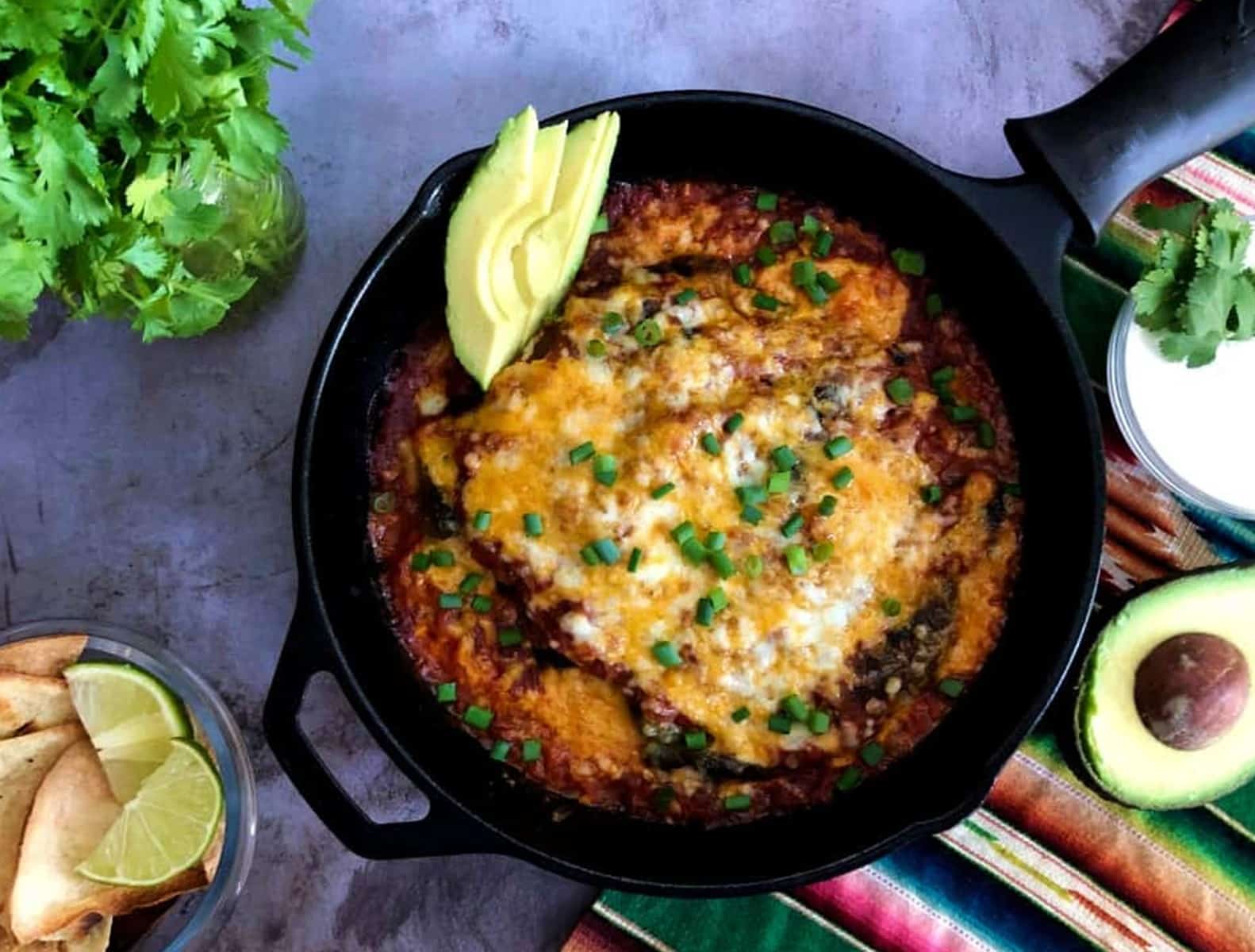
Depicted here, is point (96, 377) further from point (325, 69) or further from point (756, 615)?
point (756, 615)

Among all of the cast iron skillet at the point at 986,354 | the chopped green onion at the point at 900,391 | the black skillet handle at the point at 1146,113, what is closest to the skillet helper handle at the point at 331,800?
the cast iron skillet at the point at 986,354

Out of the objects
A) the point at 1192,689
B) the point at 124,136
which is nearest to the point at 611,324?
the point at 124,136

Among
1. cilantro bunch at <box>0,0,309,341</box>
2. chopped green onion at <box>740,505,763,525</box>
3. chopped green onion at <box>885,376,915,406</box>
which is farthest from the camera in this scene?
chopped green onion at <box>885,376,915,406</box>

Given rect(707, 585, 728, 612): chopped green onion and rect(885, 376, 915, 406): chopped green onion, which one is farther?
rect(885, 376, 915, 406): chopped green onion

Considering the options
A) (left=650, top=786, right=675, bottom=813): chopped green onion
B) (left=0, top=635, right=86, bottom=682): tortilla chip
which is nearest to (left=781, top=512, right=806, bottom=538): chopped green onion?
(left=650, top=786, right=675, bottom=813): chopped green onion

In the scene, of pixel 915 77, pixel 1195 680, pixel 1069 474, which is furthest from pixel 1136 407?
Result: pixel 915 77

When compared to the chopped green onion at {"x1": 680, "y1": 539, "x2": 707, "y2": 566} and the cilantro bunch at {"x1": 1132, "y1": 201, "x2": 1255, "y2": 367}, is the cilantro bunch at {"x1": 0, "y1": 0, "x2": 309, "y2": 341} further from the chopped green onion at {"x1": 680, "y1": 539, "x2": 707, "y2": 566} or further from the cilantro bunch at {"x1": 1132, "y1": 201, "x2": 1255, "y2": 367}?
the cilantro bunch at {"x1": 1132, "y1": 201, "x2": 1255, "y2": 367}

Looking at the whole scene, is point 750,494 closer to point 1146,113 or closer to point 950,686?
point 950,686
